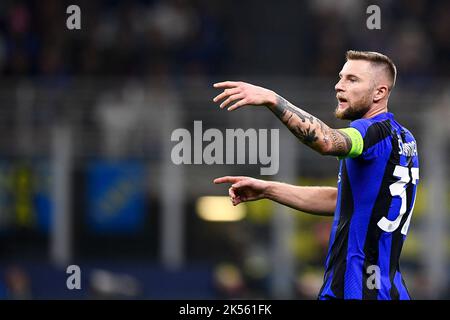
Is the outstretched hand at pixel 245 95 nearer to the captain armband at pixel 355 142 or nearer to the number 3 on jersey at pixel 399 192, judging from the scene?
the captain armband at pixel 355 142

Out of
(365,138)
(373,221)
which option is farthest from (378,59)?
(373,221)

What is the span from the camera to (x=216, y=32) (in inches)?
752

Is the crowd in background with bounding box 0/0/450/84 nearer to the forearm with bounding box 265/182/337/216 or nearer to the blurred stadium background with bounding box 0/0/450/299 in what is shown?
the blurred stadium background with bounding box 0/0/450/299

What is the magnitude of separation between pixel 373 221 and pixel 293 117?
0.79m

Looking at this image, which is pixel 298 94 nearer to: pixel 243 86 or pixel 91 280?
pixel 91 280

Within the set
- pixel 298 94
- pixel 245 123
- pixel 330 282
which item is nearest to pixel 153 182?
pixel 245 123

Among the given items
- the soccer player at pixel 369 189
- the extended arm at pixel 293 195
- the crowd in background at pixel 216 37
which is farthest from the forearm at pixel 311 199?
the crowd in background at pixel 216 37

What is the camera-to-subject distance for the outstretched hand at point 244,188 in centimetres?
626

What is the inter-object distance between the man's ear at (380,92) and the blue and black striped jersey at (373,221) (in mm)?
108

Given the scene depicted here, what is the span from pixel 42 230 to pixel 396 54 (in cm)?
699

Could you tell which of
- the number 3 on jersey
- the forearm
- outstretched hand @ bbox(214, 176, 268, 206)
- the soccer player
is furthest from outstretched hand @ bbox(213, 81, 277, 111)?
the forearm

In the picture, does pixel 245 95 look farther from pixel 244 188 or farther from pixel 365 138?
pixel 244 188
